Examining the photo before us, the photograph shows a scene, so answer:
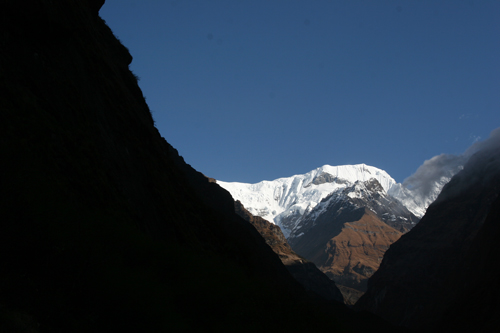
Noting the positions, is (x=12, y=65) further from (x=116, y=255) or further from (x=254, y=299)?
(x=254, y=299)

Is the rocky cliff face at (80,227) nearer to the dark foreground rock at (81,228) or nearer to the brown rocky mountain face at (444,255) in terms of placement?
the dark foreground rock at (81,228)

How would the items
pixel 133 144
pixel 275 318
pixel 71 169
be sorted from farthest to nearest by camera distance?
pixel 133 144, pixel 71 169, pixel 275 318

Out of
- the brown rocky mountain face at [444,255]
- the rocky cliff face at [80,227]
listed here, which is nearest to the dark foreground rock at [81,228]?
the rocky cliff face at [80,227]

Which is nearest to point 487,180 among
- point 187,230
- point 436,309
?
point 436,309

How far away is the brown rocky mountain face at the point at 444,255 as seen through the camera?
9738 cm

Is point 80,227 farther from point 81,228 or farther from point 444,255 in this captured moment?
point 444,255

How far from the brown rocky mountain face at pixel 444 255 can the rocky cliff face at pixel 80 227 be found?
244 feet

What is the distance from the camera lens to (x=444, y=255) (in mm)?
146000

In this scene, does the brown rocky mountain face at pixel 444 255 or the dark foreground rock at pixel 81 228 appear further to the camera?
the brown rocky mountain face at pixel 444 255

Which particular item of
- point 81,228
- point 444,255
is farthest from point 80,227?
point 444,255

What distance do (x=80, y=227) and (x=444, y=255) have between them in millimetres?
160962

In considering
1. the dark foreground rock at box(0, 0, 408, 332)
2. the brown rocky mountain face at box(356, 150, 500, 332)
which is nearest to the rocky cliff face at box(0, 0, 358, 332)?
the dark foreground rock at box(0, 0, 408, 332)

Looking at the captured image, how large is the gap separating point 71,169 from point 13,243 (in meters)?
4.52

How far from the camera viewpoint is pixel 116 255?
1030 centimetres
